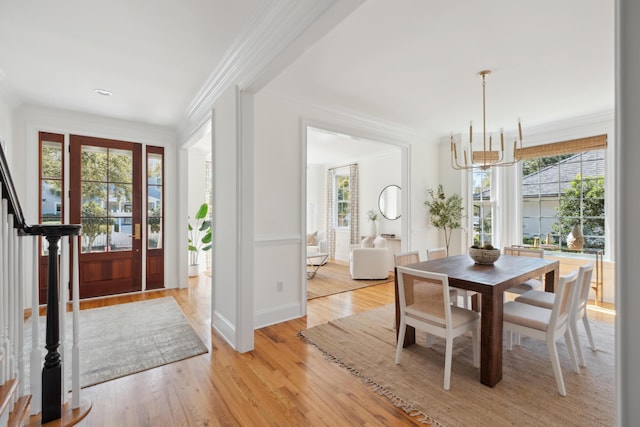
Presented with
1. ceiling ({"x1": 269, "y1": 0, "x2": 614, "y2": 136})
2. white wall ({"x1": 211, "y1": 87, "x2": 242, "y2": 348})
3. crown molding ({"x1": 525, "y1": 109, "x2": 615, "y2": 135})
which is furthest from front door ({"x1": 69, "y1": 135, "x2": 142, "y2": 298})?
crown molding ({"x1": 525, "y1": 109, "x2": 615, "y2": 135})

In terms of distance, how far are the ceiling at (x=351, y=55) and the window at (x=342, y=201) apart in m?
3.92

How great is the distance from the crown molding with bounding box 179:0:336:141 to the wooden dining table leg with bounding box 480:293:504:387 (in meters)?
2.22

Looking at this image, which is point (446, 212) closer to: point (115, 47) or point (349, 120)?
point (349, 120)

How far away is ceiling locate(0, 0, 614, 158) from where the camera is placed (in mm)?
2107

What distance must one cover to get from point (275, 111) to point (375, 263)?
3.31m

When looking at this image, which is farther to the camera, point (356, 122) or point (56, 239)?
point (356, 122)

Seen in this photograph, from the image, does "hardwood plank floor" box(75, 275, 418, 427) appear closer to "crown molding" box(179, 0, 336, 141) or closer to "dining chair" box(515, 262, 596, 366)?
"dining chair" box(515, 262, 596, 366)

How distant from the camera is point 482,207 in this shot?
5.45m

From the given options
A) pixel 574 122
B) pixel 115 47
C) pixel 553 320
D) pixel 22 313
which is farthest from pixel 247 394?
pixel 574 122

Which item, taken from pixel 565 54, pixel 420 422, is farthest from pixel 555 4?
pixel 420 422

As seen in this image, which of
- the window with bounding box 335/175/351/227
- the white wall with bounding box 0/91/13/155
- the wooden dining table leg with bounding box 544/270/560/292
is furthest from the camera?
the window with bounding box 335/175/351/227

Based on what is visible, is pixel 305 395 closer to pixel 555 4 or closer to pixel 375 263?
pixel 555 4

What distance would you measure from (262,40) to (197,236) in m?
4.74

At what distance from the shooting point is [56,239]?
1.76 m
